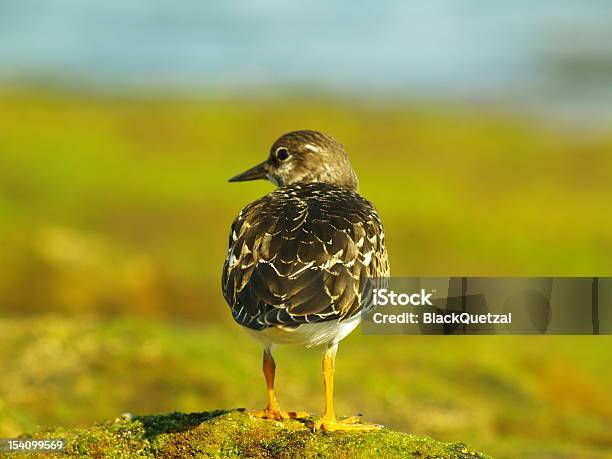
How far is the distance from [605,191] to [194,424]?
40024 millimetres

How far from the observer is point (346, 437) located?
8.43 metres

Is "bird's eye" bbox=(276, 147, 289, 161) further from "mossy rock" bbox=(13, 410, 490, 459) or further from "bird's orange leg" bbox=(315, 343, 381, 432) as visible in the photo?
"mossy rock" bbox=(13, 410, 490, 459)

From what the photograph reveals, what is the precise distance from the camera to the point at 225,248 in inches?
1265

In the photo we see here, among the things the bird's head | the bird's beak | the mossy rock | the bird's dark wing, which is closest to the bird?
the bird's dark wing

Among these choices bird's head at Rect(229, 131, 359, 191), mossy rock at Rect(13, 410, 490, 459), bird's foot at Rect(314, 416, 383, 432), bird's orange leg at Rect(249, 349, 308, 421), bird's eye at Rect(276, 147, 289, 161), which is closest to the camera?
mossy rock at Rect(13, 410, 490, 459)

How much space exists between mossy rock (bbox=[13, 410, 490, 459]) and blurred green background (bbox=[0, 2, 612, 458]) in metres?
2.57

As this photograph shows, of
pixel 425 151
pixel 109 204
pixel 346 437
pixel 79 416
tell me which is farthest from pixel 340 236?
pixel 425 151

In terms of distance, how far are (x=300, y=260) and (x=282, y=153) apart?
12.1ft

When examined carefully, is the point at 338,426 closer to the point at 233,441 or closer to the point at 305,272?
the point at 233,441

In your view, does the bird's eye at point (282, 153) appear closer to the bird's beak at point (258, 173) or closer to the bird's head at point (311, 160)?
the bird's head at point (311, 160)

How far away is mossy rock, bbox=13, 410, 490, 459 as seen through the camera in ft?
26.8

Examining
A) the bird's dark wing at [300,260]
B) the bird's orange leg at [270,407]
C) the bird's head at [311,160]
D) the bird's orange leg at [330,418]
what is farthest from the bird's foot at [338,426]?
the bird's head at [311,160]

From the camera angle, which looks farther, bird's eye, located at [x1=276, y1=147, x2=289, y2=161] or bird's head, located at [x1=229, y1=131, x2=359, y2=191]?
bird's eye, located at [x1=276, y1=147, x2=289, y2=161]

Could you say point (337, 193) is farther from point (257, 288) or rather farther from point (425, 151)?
point (425, 151)
